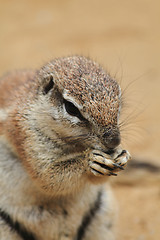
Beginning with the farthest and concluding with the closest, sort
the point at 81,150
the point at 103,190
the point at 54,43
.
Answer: the point at 54,43
the point at 103,190
the point at 81,150

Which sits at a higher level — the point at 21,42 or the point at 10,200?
the point at 21,42

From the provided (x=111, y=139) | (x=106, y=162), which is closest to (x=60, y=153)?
(x=106, y=162)

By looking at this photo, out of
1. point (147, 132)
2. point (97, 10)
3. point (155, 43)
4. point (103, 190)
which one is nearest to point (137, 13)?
point (97, 10)

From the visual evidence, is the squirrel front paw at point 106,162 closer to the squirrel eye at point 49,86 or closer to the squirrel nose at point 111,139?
the squirrel nose at point 111,139

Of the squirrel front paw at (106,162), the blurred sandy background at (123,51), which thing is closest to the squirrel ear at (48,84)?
the squirrel front paw at (106,162)

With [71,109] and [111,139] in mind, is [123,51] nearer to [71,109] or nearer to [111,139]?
[71,109]

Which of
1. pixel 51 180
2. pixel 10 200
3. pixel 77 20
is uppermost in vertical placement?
pixel 77 20

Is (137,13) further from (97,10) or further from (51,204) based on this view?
(51,204)
